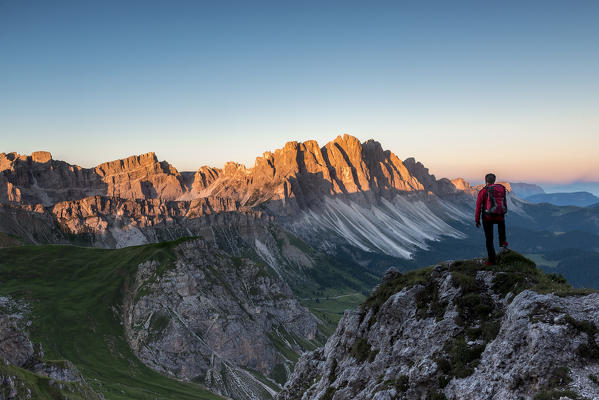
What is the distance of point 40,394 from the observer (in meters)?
58.7

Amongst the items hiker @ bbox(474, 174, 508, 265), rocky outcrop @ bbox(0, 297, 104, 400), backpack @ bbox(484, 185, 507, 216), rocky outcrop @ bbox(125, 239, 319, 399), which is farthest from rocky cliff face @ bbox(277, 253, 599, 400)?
rocky outcrop @ bbox(125, 239, 319, 399)

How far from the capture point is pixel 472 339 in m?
23.0

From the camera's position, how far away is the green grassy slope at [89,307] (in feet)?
376

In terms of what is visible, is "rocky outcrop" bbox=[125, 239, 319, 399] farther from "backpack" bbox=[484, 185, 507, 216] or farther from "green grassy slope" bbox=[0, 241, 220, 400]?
"backpack" bbox=[484, 185, 507, 216]

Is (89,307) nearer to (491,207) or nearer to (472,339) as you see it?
(472,339)

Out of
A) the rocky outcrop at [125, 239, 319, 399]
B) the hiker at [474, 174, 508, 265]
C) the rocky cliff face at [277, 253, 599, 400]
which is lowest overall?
the rocky outcrop at [125, 239, 319, 399]

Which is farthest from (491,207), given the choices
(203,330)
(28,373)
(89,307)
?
(89,307)

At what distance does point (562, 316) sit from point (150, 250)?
167 m

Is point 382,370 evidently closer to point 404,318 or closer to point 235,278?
point 404,318

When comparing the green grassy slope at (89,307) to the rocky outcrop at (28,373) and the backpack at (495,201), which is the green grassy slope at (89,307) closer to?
the rocky outcrop at (28,373)

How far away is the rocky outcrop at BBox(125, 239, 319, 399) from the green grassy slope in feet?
18.6

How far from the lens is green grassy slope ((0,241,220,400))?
376 feet

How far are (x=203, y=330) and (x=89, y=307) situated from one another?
4041 centimetres

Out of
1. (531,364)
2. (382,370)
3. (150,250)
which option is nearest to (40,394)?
(382,370)
